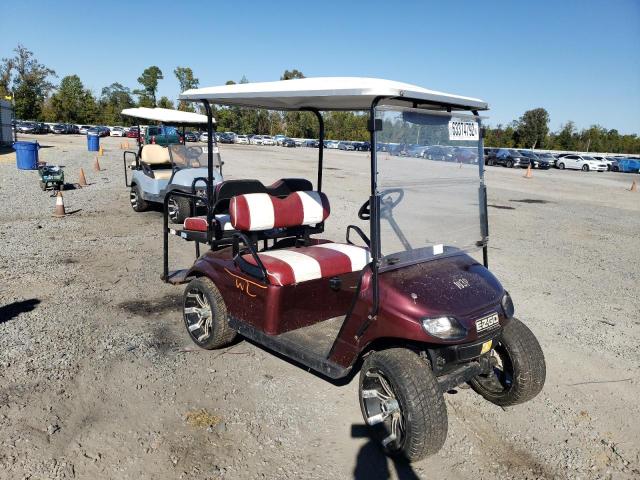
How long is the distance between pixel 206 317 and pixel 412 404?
7.15 ft

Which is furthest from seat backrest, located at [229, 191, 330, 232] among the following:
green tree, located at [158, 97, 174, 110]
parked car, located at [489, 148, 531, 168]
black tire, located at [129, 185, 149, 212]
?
green tree, located at [158, 97, 174, 110]

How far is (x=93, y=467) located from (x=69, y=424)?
0.51 metres

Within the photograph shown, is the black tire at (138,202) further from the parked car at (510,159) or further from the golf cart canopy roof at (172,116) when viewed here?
the parked car at (510,159)

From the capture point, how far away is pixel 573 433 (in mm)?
3246

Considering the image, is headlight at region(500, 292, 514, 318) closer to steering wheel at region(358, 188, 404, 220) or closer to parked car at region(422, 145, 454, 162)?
steering wheel at region(358, 188, 404, 220)

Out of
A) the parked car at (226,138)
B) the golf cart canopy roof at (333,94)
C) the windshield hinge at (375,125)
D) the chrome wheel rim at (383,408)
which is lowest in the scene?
the chrome wheel rim at (383,408)

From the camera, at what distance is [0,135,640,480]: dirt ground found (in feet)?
9.39

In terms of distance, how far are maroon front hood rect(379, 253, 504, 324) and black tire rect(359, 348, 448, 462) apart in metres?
0.30

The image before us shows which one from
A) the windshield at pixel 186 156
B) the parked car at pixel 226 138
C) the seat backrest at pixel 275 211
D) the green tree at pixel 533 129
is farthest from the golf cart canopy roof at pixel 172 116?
the green tree at pixel 533 129

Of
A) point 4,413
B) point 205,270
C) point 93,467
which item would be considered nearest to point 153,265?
point 205,270

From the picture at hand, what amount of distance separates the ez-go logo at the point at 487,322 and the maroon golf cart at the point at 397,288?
1 cm

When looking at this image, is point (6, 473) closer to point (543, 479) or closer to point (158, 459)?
point (158, 459)

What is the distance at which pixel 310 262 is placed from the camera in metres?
3.82

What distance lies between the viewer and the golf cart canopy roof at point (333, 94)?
2928 mm
